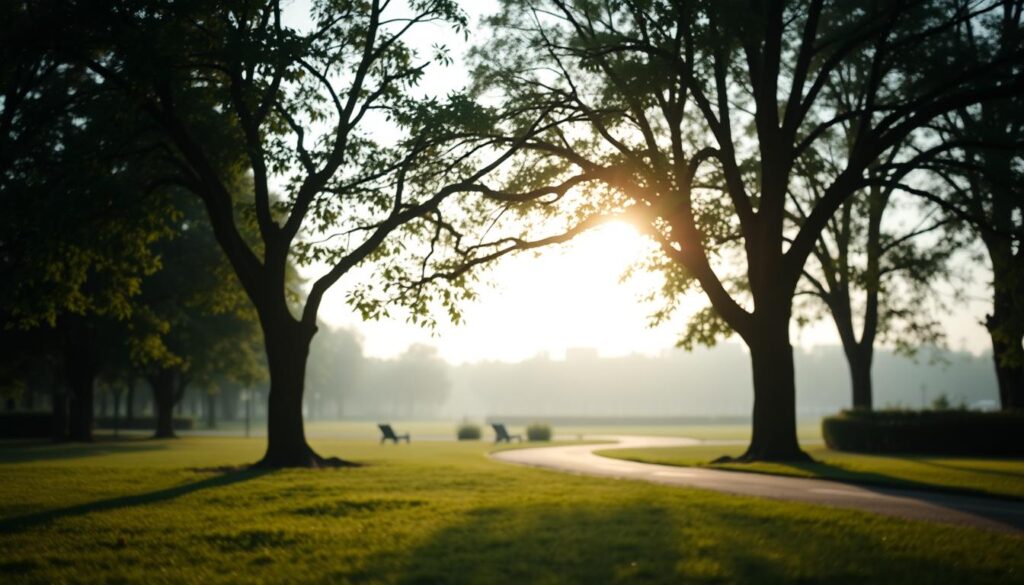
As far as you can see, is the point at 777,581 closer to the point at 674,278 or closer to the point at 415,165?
the point at 415,165

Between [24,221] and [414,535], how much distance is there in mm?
15496

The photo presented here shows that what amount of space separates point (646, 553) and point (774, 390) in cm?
1527

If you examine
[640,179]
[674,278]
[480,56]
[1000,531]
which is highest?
[480,56]

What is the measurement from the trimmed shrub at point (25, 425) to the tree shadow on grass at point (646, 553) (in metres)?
44.2

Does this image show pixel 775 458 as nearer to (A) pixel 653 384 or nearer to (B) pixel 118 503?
(B) pixel 118 503

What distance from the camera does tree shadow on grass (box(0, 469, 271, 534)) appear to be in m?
10.8

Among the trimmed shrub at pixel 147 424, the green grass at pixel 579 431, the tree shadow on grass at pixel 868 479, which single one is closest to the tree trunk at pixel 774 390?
the tree shadow on grass at pixel 868 479

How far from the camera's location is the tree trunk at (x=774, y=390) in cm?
2267

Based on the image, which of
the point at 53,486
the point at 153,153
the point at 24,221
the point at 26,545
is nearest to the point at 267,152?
the point at 153,153

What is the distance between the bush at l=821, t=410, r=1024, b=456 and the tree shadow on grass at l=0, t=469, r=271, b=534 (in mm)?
21448

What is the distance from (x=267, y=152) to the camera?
2148cm

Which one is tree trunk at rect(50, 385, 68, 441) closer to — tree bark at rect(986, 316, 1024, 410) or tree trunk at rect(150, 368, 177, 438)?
tree trunk at rect(150, 368, 177, 438)

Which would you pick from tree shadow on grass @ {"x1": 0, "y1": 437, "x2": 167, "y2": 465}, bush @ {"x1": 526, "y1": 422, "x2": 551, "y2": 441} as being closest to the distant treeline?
bush @ {"x1": 526, "y1": 422, "x2": 551, "y2": 441}

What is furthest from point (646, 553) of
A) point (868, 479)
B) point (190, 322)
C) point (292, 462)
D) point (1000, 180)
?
point (190, 322)
